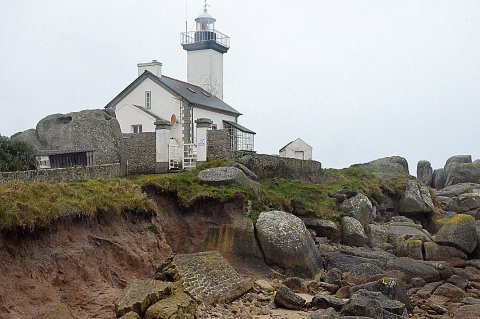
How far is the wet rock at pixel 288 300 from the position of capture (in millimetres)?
14609

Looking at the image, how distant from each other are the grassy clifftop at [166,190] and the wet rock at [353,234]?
0.60m

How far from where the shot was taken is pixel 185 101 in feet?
104

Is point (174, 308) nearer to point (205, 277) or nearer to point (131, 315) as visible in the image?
point (131, 315)

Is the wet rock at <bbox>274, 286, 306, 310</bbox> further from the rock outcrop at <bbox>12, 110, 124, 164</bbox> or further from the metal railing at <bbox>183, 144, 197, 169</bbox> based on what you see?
the metal railing at <bbox>183, 144, 197, 169</bbox>

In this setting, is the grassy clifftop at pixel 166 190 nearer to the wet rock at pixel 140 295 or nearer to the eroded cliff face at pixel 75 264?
the eroded cliff face at pixel 75 264

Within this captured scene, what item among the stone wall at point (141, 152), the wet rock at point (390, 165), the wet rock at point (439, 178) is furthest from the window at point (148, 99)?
the wet rock at point (439, 178)

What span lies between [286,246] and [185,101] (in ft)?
51.2

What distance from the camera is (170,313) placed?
11.8 m

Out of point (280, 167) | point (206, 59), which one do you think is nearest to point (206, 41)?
point (206, 59)

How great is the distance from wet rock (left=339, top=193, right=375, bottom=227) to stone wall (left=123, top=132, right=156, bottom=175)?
7.63 m

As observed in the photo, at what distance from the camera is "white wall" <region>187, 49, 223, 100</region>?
38.6 metres

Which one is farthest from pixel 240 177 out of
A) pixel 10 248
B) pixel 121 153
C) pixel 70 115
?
pixel 10 248

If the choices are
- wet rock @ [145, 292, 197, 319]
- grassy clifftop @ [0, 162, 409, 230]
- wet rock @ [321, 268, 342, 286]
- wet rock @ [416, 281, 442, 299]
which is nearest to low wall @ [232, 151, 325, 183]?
grassy clifftop @ [0, 162, 409, 230]

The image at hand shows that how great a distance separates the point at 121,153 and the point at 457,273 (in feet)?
38.9
